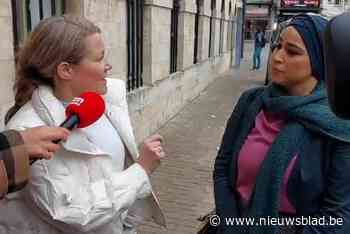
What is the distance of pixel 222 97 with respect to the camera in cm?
1193

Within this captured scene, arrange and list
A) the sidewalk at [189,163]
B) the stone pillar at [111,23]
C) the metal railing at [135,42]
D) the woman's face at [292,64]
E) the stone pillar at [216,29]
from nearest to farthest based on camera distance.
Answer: the woman's face at [292,64] < the sidewalk at [189,163] < the stone pillar at [111,23] < the metal railing at [135,42] < the stone pillar at [216,29]

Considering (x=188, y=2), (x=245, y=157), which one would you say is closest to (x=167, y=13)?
(x=188, y=2)

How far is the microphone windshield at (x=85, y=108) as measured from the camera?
159 cm

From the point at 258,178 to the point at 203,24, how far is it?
401 inches

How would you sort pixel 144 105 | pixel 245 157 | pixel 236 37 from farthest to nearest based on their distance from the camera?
pixel 236 37
pixel 144 105
pixel 245 157

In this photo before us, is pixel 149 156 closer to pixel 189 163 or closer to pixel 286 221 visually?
pixel 286 221

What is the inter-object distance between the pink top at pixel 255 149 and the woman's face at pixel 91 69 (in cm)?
68

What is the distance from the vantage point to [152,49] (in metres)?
7.22

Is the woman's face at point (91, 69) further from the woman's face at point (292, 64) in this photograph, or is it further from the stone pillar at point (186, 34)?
the stone pillar at point (186, 34)

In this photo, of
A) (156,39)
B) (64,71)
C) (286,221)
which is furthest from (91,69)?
(156,39)

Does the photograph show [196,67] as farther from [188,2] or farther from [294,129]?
[294,129]

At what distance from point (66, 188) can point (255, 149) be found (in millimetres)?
811

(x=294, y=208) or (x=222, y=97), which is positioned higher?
(x=294, y=208)

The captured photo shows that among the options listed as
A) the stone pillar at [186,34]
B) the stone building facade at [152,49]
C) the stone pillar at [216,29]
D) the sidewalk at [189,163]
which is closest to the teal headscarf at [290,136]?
the stone building facade at [152,49]
